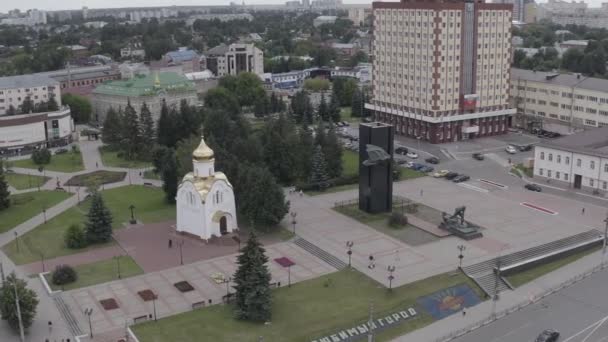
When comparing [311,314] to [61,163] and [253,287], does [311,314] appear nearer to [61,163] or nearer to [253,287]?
[253,287]

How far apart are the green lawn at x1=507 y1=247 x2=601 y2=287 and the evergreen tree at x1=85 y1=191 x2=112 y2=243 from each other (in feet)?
108

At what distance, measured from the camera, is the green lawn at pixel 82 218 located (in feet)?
173

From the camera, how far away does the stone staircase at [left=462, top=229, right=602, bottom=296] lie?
45.8 metres

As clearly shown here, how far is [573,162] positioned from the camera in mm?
67375

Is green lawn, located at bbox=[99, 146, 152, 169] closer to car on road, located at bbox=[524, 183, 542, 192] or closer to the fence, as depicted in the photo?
car on road, located at bbox=[524, 183, 542, 192]

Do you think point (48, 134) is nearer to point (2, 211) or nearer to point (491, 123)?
point (2, 211)

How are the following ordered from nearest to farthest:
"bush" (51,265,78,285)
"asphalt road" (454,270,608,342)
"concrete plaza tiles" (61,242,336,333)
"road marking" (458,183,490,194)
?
"asphalt road" (454,270,608,342) → "concrete plaza tiles" (61,242,336,333) → "bush" (51,265,78,285) → "road marking" (458,183,490,194)

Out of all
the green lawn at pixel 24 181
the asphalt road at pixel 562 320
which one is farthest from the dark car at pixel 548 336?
the green lawn at pixel 24 181

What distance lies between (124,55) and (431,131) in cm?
13583

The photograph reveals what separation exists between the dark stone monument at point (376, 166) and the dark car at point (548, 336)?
77.3 ft

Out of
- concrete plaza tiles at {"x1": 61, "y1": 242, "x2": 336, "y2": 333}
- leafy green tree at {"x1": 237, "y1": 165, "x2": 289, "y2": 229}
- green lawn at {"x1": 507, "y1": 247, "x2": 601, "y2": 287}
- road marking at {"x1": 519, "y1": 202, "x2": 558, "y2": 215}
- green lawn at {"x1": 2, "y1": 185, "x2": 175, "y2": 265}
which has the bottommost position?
green lawn at {"x1": 507, "y1": 247, "x2": 601, "y2": 287}

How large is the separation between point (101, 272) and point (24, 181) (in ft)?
113

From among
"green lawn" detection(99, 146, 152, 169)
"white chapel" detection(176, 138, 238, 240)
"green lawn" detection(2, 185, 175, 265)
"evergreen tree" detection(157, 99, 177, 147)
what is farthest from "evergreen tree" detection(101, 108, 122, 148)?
"white chapel" detection(176, 138, 238, 240)

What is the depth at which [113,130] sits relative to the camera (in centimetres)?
9175
